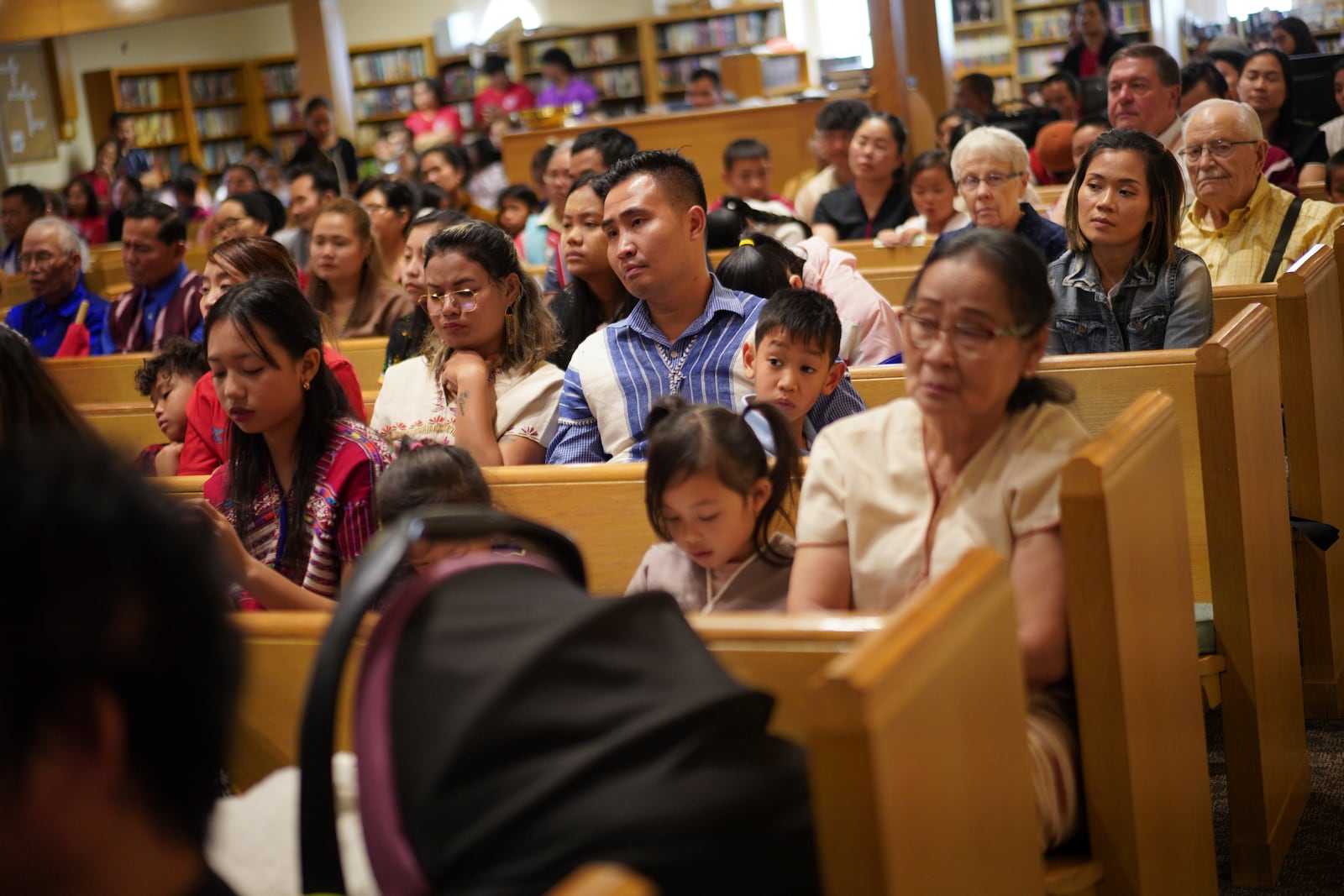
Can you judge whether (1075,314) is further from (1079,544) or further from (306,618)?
(306,618)

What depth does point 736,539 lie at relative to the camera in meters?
2.14

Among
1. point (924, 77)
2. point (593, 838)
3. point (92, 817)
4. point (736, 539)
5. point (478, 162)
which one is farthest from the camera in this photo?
point (478, 162)

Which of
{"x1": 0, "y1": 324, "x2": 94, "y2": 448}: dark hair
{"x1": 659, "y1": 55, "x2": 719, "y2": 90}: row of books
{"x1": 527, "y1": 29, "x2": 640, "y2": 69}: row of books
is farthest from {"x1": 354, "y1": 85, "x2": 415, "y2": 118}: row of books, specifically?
{"x1": 0, "y1": 324, "x2": 94, "y2": 448}: dark hair

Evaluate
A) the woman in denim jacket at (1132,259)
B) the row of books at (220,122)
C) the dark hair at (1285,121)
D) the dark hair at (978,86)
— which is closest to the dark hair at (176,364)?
the woman in denim jacket at (1132,259)

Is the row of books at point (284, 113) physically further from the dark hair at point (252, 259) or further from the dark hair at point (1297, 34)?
the dark hair at point (252, 259)

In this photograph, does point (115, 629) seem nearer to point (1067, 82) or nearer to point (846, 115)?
point (846, 115)

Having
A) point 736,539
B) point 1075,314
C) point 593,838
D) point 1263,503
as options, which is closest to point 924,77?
point 1075,314

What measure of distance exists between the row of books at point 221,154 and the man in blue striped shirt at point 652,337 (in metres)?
12.3

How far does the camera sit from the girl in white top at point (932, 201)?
16.8 feet

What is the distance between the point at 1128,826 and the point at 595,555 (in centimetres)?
111

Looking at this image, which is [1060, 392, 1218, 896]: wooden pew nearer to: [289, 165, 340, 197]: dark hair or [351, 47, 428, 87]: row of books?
[289, 165, 340, 197]: dark hair

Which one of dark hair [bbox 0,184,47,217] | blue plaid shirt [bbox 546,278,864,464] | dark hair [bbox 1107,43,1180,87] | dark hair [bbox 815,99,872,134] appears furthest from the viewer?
dark hair [bbox 0,184,47,217]

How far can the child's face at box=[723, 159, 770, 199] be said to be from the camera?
20.3 feet

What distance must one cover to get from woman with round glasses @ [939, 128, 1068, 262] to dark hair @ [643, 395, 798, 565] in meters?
2.06
